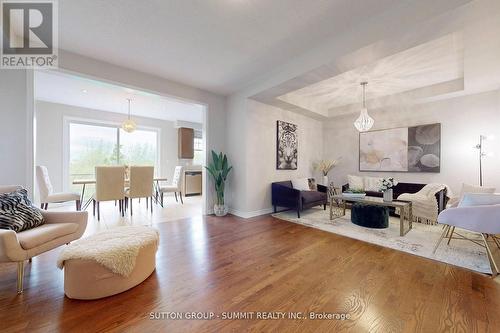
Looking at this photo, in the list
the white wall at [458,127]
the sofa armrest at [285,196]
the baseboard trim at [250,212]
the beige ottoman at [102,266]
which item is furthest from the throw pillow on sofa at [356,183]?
the beige ottoman at [102,266]

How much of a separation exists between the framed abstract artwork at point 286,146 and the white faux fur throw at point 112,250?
11.2 ft

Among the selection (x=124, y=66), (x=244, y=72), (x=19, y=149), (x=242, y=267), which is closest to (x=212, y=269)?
(x=242, y=267)

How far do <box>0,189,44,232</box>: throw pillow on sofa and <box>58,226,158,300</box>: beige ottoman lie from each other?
0.69 meters

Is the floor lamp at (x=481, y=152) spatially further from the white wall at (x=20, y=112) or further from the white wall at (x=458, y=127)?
the white wall at (x=20, y=112)

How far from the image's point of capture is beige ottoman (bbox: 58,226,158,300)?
62.4 inches

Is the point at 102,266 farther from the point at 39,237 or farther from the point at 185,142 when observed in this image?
the point at 185,142

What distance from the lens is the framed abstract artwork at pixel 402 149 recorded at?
4380mm

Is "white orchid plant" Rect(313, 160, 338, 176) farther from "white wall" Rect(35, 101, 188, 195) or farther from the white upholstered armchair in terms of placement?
"white wall" Rect(35, 101, 188, 195)

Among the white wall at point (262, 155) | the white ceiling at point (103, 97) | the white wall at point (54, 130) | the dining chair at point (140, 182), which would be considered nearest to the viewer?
the white ceiling at point (103, 97)

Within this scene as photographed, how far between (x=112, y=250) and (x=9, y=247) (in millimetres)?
752

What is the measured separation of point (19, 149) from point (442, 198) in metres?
6.56

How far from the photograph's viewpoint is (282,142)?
483 cm

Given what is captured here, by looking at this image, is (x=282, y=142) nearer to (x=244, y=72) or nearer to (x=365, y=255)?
(x=244, y=72)

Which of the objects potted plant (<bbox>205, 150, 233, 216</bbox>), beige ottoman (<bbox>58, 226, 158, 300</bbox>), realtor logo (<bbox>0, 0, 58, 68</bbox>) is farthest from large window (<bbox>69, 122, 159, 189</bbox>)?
beige ottoman (<bbox>58, 226, 158, 300</bbox>)
